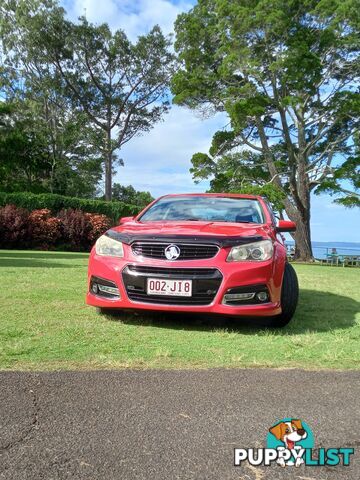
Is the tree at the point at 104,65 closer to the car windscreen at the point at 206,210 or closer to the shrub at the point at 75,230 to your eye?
the shrub at the point at 75,230

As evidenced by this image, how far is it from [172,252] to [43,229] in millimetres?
19053

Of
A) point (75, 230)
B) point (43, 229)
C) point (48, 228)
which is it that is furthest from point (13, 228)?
point (75, 230)

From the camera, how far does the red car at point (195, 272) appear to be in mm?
4062

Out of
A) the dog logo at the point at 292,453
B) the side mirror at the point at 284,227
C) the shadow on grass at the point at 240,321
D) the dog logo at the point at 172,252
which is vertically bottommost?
the dog logo at the point at 292,453

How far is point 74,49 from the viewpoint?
3788 centimetres

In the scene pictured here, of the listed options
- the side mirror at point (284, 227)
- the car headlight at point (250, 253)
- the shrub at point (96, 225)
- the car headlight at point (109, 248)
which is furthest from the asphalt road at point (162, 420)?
the shrub at point (96, 225)

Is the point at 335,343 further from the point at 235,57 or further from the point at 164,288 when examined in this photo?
the point at 235,57

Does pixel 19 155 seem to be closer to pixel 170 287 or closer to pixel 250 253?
pixel 170 287

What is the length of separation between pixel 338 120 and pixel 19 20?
86.5 feet

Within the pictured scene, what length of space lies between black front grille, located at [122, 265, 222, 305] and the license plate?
0.12 feet

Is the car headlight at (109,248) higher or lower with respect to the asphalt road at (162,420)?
higher

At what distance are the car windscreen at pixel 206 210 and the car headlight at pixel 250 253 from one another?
93 cm

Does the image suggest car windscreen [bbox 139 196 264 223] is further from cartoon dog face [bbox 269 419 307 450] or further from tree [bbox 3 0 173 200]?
tree [bbox 3 0 173 200]

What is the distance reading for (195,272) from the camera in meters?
4.09
